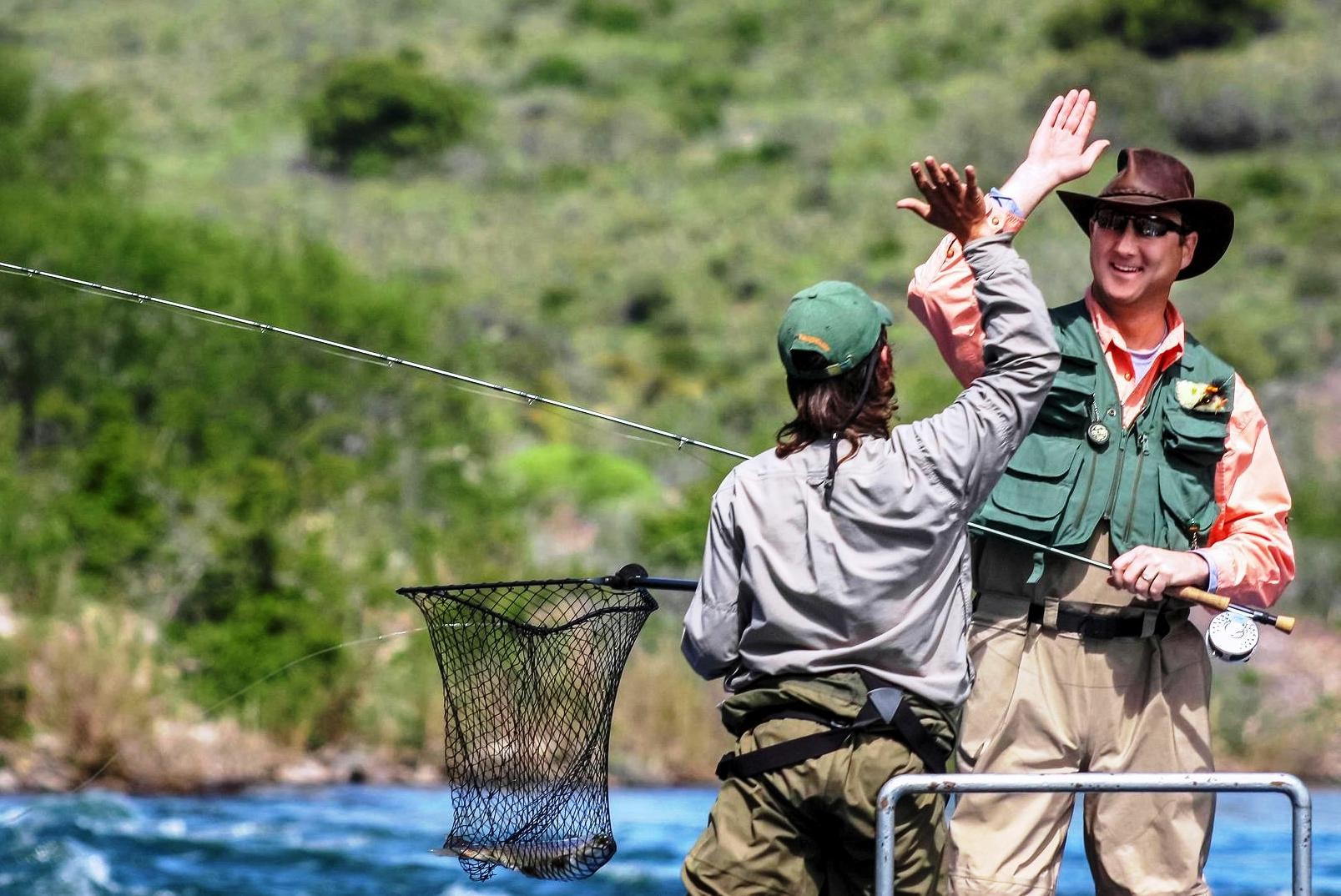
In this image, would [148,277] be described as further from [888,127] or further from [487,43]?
[487,43]

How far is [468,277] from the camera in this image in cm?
3666

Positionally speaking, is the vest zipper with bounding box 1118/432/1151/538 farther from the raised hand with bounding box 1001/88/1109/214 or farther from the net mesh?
the net mesh

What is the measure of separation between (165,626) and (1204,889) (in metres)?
9.20

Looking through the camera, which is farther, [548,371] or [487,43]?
[487,43]

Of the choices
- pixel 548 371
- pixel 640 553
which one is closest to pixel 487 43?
pixel 548 371

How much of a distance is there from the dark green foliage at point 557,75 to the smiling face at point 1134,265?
50.6 meters

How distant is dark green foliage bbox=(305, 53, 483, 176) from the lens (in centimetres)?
4603

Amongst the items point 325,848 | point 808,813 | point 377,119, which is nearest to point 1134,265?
point 808,813

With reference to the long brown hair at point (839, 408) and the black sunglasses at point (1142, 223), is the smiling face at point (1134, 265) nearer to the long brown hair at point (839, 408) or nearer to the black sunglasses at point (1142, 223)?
the black sunglasses at point (1142, 223)

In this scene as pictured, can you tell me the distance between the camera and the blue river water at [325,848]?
9.50 metres

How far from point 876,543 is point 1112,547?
0.76m

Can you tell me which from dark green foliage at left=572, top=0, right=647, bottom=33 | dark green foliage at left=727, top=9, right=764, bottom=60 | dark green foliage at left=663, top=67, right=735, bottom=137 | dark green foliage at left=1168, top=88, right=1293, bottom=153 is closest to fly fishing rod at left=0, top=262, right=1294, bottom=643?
dark green foliage at left=1168, top=88, right=1293, bottom=153

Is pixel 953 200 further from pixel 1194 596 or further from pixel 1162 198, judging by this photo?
pixel 1194 596

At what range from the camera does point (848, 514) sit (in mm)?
3068
